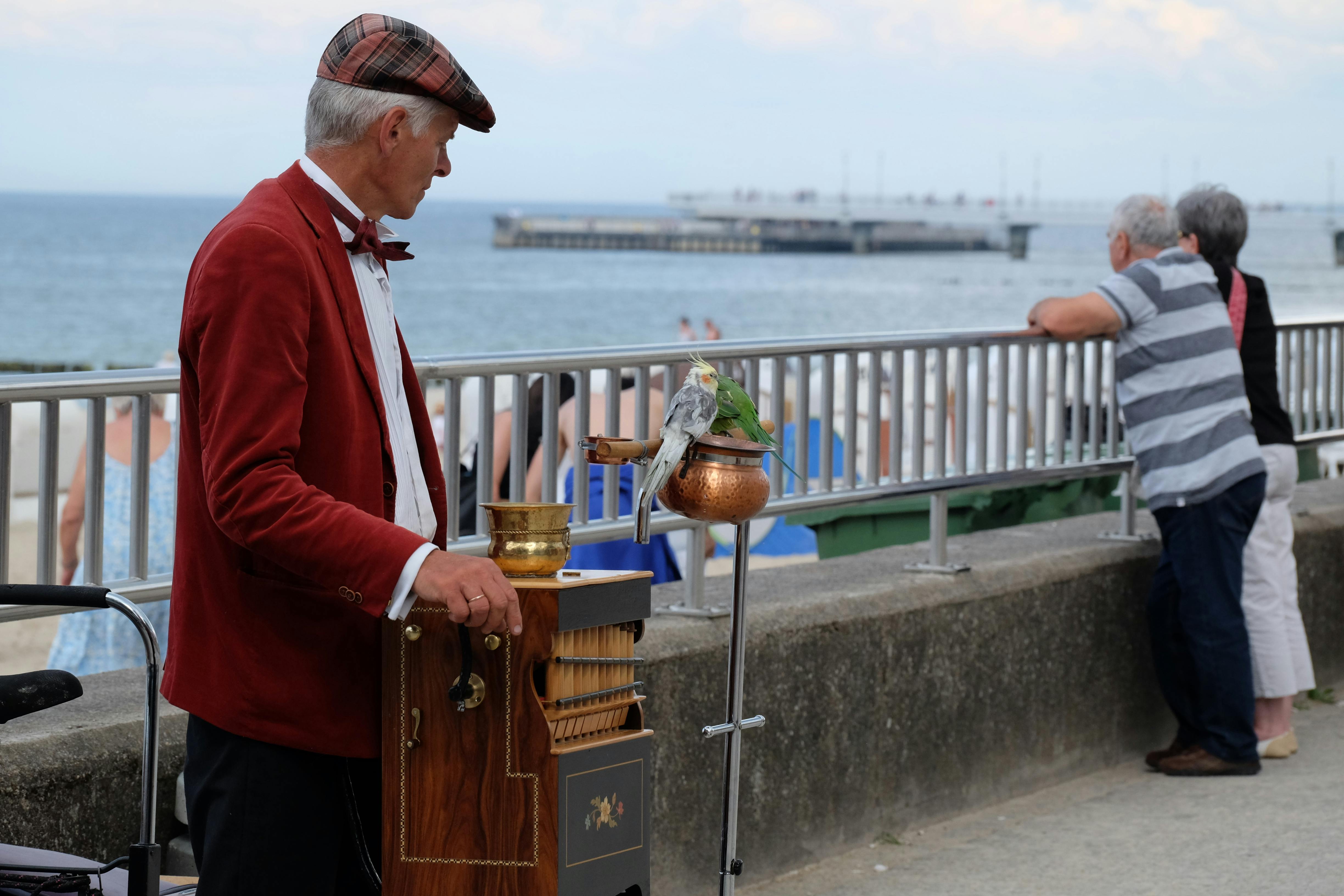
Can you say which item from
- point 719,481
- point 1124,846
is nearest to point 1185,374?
point 1124,846

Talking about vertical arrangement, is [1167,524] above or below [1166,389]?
below

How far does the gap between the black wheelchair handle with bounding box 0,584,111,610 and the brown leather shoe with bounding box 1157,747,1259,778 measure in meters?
4.35

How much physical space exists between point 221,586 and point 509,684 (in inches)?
17.2

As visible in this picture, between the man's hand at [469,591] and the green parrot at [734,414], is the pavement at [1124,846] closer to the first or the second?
the green parrot at [734,414]

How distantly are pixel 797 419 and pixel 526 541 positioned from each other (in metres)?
2.34

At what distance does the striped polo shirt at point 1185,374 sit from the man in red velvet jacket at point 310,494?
3657mm

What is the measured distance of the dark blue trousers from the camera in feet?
18.2

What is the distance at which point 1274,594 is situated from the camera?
5895 millimetres

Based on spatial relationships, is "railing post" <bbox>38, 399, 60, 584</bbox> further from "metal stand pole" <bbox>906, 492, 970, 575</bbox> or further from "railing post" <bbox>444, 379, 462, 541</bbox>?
"metal stand pole" <bbox>906, 492, 970, 575</bbox>

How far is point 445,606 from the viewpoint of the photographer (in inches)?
88.4

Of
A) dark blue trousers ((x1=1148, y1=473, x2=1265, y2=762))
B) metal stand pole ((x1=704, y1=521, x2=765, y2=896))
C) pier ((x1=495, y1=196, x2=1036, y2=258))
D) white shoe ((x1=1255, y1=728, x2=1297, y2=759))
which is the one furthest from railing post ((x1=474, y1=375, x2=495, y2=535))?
pier ((x1=495, y1=196, x2=1036, y2=258))

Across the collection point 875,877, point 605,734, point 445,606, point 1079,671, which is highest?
point 445,606

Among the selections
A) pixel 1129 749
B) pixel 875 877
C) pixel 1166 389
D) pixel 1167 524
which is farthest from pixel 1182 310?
pixel 875 877

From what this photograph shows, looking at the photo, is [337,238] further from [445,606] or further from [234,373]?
[445,606]
